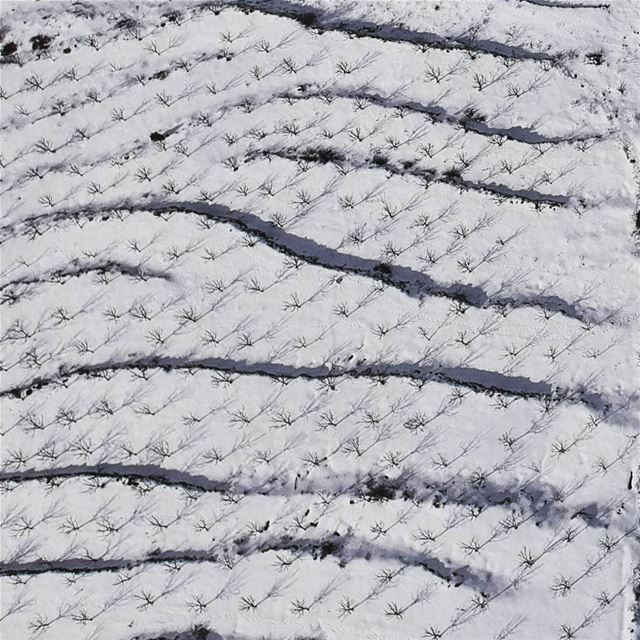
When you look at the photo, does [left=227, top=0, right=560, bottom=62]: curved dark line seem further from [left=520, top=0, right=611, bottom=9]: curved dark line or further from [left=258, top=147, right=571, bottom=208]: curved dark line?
[left=258, top=147, right=571, bottom=208]: curved dark line

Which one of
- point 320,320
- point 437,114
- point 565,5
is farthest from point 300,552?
point 565,5

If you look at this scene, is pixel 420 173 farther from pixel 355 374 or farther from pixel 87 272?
pixel 87 272

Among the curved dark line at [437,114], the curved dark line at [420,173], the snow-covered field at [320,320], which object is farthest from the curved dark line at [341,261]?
the curved dark line at [437,114]

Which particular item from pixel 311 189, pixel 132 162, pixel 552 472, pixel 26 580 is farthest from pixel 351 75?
pixel 26 580

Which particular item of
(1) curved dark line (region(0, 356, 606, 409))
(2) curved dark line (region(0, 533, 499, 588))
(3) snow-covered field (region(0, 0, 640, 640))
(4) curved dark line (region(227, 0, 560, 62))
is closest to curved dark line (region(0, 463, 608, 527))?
(3) snow-covered field (region(0, 0, 640, 640))

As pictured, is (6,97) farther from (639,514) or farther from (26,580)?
(639,514)
